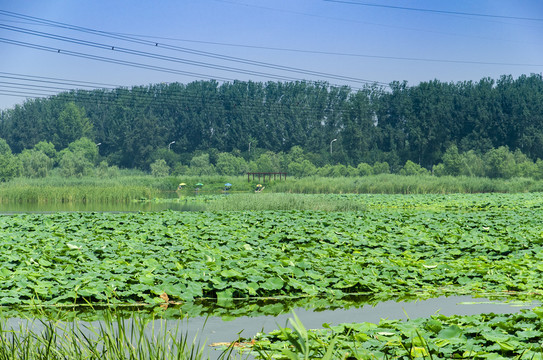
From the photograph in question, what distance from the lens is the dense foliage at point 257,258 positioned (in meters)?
6.53

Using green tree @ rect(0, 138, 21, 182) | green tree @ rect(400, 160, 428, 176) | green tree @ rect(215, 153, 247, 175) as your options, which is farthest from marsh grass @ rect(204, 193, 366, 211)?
green tree @ rect(215, 153, 247, 175)

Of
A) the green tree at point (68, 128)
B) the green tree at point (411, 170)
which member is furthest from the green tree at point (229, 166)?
the green tree at point (68, 128)

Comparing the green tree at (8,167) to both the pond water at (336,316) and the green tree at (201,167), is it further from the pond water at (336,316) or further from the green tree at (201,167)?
the pond water at (336,316)

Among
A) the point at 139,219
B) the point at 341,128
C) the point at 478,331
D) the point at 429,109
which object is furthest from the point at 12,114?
the point at 478,331

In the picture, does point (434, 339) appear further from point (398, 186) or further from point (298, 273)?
point (398, 186)

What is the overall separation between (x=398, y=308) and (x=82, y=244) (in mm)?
5369

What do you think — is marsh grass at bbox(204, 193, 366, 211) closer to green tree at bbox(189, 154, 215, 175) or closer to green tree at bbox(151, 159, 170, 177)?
green tree at bbox(151, 159, 170, 177)

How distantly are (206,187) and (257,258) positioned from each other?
35807 mm

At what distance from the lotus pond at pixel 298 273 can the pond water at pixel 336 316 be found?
263 millimetres

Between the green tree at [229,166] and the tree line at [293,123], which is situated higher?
the tree line at [293,123]

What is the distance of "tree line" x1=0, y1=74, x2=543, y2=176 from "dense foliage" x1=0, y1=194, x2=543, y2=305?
44.6 m

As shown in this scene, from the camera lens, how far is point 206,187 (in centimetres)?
4369

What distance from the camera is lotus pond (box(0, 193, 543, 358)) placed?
434 cm

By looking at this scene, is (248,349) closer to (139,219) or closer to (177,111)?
(139,219)
